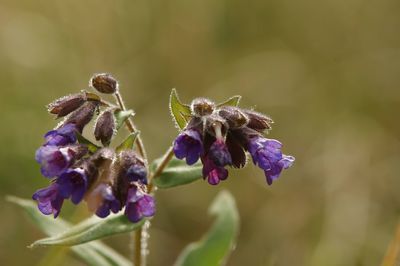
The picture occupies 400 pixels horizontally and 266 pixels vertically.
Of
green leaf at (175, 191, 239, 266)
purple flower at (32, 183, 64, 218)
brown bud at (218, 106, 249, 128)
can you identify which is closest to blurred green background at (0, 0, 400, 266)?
green leaf at (175, 191, 239, 266)

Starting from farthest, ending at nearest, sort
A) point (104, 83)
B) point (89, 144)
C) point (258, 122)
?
1. point (104, 83)
2. point (258, 122)
3. point (89, 144)

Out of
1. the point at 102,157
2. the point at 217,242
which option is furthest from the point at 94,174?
the point at 217,242

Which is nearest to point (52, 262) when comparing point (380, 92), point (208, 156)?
point (208, 156)

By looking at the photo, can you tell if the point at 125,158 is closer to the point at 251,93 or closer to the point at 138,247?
the point at 138,247

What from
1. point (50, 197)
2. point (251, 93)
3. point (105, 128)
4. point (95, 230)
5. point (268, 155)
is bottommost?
point (251, 93)

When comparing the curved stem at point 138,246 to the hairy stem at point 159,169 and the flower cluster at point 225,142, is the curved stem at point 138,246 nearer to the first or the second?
the hairy stem at point 159,169

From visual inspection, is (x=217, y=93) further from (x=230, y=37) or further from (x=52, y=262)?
(x=52, y=262)

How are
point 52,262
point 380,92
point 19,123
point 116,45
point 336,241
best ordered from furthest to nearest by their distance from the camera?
1. point 116,45
2. point 380,92
3. point 19,123
4. point 336,241
5. point 52,262
